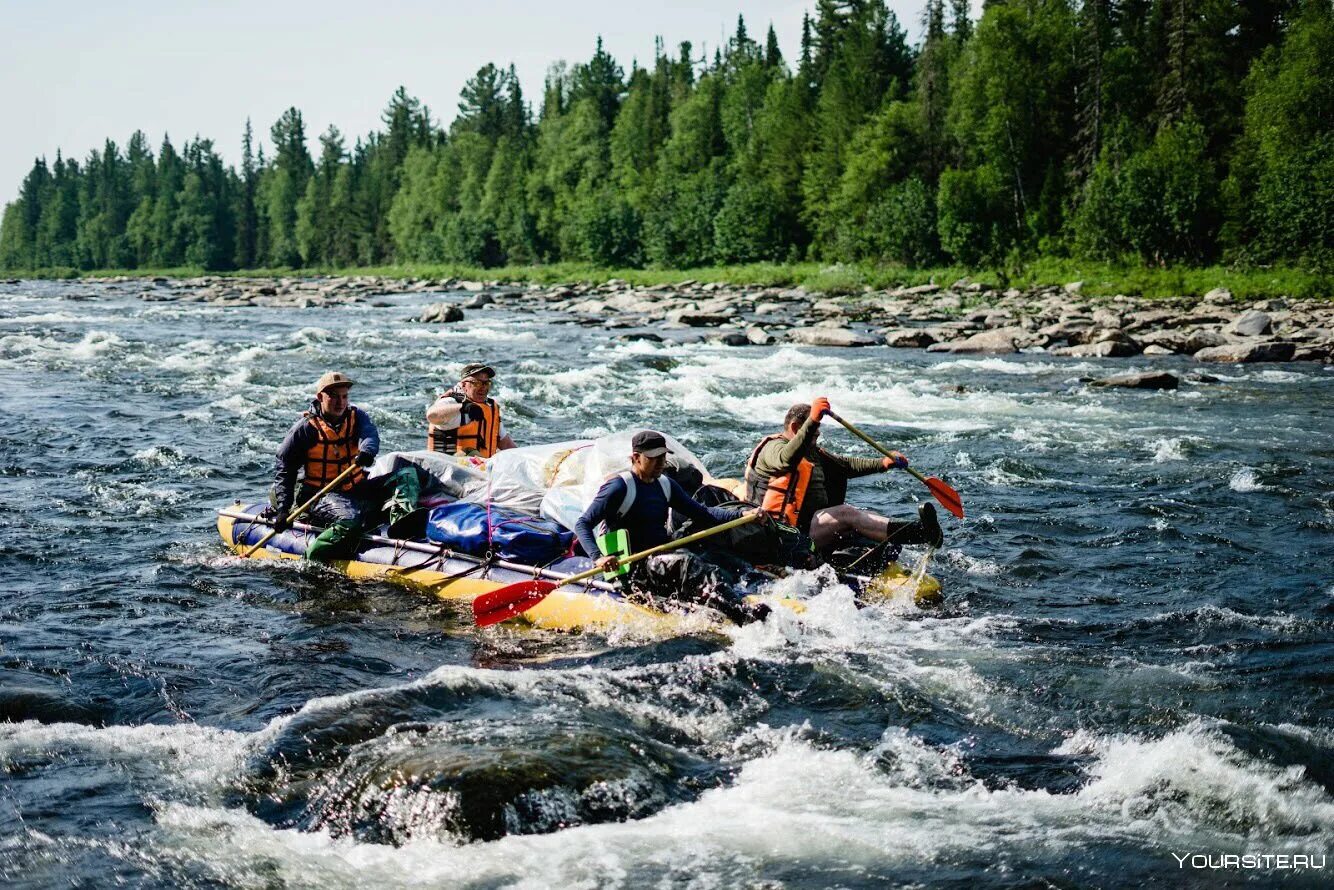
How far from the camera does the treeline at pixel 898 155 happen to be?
Result: 36750 mm

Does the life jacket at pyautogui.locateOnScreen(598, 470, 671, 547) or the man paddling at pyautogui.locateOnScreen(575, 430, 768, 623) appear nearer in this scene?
the man paddling at pyautogui.locateOnScreen(575, 430, 768, 623)

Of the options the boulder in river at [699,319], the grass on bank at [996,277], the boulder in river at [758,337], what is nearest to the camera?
the boulder in river at [758,337]

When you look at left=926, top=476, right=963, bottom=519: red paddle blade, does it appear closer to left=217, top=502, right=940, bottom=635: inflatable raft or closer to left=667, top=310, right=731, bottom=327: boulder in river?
left=217, top=502, right=940, bottom=635: inflatable raft

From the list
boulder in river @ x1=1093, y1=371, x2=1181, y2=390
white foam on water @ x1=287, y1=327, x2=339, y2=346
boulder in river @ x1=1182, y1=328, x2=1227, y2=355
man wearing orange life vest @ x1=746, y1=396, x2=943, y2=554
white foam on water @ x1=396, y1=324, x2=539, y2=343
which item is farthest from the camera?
white foam on water @ x1=396, y1=324, x2=539, y2=343

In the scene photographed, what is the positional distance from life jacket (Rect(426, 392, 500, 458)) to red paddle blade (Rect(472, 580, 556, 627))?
8.45 feet

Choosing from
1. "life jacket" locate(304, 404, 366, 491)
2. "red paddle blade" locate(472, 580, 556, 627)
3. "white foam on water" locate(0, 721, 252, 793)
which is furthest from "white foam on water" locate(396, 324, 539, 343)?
"white foam on water" locate(0, 721, 252, 793)

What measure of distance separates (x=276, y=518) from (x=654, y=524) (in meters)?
3.43

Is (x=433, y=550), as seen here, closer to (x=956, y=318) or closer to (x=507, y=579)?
(x=507, y=579)

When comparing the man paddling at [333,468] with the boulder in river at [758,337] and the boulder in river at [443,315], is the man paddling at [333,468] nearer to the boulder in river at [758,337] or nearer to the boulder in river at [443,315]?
the boulder in river at [758,337]

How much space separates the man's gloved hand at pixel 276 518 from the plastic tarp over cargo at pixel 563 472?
65.8 inches

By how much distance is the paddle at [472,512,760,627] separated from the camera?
7402mm

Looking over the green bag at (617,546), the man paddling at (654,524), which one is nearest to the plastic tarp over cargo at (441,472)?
the man paddling at (654,524)

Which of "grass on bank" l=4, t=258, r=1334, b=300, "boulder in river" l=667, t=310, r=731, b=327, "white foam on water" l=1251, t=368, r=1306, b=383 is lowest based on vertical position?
"white foam on water" l=1251, t=368, r=1306, b=383

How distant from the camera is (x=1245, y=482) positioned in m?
11.6
